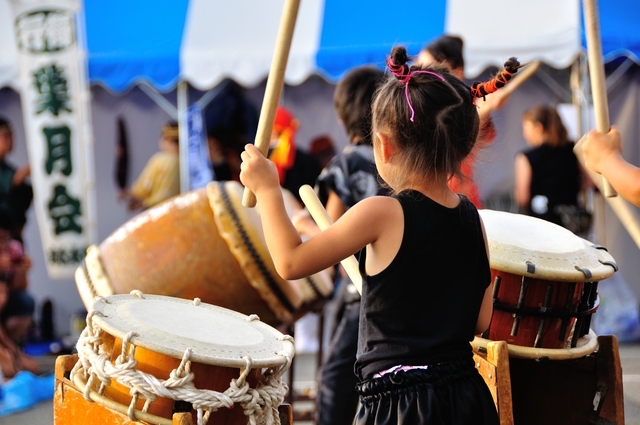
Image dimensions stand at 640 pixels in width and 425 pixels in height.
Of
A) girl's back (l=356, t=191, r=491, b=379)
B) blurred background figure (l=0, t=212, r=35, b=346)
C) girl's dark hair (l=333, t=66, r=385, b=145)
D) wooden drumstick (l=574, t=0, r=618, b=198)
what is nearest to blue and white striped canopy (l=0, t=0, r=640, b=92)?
blurred background figure (l=0, t=212, r=35, b=346)

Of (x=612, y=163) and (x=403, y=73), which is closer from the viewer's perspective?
(x=403, y=73)

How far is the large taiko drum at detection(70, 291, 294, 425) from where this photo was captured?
1678mm

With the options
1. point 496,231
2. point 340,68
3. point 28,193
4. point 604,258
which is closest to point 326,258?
point 496,231

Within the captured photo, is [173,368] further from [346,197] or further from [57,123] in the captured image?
[57,123]

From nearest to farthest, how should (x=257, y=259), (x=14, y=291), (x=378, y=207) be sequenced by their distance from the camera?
(x=378, y=207) < (x=257, y=259) < (x=14, y=291)

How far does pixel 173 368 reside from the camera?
66.8 inches

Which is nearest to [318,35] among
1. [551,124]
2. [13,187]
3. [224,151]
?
[224,151]

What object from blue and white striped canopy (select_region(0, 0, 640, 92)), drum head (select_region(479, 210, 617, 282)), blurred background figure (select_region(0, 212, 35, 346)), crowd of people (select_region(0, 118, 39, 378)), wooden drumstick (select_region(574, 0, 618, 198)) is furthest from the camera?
blue and white striped canopy (select_region(0, 0, 640, 92))

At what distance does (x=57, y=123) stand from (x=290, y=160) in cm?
178

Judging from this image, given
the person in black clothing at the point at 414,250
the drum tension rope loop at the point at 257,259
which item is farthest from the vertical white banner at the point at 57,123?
the person in black clothing at the point at 414,250

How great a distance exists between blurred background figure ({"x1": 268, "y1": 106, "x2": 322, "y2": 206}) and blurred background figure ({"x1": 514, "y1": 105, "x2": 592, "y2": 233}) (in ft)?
4.82

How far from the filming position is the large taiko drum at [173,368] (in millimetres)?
1678

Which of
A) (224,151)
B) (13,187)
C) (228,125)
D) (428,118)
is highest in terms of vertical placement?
(428,118)

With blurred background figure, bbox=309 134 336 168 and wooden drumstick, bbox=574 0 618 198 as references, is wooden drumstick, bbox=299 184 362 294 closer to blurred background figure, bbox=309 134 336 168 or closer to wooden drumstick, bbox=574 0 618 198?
wooden drumstick, bbox=574 0 618 198
